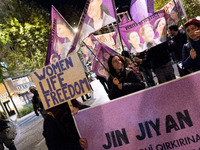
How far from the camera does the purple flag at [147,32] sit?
3883mm

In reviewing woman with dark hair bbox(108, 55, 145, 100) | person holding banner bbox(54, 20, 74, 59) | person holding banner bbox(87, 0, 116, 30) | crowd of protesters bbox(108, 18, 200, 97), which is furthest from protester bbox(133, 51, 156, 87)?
person holding banner bbox(54, 20, 74, 59)

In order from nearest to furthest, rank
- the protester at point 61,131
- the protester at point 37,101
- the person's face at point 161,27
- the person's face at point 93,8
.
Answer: the protester at point 61,131 → the person's face at point 93,8 → the person's face at point 161,27 → the protester at point 37,101

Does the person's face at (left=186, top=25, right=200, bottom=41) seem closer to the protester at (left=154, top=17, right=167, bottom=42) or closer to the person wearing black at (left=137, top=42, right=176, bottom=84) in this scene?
the protester at (left=154, top=17, right=167, bottom=42)

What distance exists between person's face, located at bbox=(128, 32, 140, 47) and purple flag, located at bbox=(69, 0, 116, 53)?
4.63 ft

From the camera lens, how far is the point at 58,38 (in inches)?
114

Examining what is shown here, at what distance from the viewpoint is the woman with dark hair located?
10.2 feet

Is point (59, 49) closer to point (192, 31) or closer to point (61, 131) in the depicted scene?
point (61, 131)

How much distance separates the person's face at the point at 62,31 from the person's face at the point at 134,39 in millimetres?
1709

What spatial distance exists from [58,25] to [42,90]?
1.05m

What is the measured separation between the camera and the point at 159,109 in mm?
2012

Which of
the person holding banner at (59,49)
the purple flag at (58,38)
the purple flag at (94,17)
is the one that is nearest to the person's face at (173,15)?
the purple flag at (94,17)

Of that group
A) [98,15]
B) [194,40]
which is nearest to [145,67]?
[194,40]

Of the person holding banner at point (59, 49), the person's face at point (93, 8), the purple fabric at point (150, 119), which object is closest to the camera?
the purple fabric at point (150, 119)

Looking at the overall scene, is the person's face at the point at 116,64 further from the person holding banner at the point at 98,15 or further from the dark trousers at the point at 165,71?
the dark trousers at the point at 165,71
